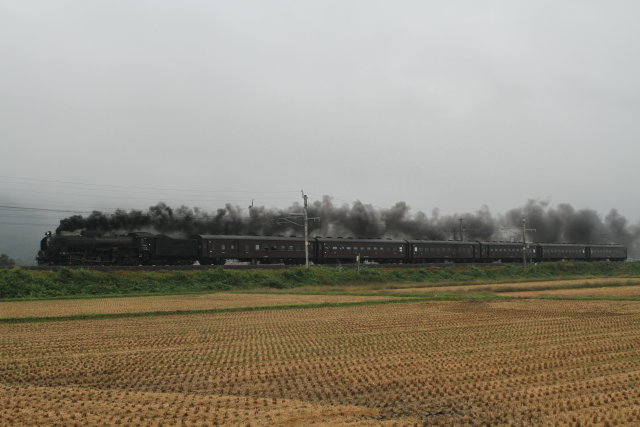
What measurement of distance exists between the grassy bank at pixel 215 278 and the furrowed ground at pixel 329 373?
23.1 meters

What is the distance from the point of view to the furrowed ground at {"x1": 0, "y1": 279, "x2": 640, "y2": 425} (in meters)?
8.95

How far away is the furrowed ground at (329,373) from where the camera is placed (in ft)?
29.3

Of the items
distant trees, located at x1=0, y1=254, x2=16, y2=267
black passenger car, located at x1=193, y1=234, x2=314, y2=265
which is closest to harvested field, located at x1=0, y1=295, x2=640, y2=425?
distant trees, located at x1=0, y1=254, x2=16, y2=267

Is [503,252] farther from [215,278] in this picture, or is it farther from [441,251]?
[215,278]

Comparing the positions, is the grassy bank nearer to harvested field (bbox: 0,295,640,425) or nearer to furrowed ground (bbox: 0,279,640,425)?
harvested field (bbox: 0,295,640,425)

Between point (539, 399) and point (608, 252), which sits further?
point (608, 252)

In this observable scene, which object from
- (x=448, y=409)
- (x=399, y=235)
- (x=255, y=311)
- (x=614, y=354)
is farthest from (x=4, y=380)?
(x=399, y=235)

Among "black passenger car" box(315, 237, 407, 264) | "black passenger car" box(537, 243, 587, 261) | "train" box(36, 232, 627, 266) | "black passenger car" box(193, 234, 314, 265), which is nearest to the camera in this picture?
"train" box(36, 232, 627, 266)

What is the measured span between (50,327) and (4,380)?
39.5 feet

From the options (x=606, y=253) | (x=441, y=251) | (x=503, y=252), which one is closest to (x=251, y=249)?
(x=441, y=251)

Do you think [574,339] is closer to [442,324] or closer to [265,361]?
[442,324]

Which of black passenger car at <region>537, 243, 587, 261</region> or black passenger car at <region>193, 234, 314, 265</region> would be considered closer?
black passenger car at <region>193, 234, 314, 265</region>

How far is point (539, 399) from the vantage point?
967 centimetres

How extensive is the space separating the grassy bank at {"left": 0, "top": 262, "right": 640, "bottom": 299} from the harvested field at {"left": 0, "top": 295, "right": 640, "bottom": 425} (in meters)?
22.3
